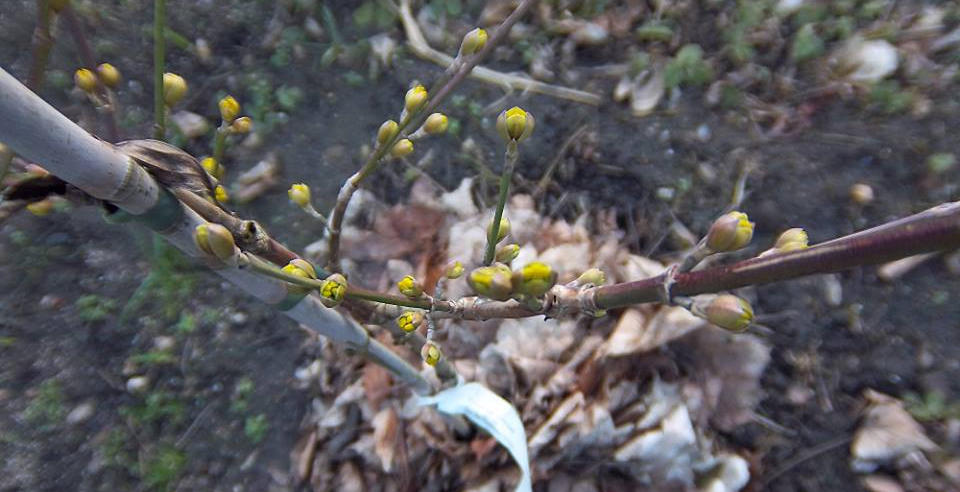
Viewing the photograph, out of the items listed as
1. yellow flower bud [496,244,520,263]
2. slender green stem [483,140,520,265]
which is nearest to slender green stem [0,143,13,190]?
slender green stem [483,140,520,265]

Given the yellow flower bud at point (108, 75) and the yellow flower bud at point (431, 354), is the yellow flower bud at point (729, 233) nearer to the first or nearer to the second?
the yellow flower bud at point (431, 354)

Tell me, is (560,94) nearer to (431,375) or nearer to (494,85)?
(494,85)

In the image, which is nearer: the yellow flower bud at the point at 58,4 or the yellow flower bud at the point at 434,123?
the yellow flower bud at the point at 58,4

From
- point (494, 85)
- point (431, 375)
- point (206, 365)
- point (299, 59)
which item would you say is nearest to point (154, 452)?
point (206, 365)

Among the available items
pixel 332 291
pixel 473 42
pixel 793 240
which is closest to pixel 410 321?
pixel 332 291

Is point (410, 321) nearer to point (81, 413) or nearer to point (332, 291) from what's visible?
point (332, 291)

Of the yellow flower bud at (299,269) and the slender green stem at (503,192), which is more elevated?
the slender green stem at (503,192)

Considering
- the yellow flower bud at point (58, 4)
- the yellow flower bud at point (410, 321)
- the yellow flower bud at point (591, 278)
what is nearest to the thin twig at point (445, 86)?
the yellow flower bud at point (410, 321)
